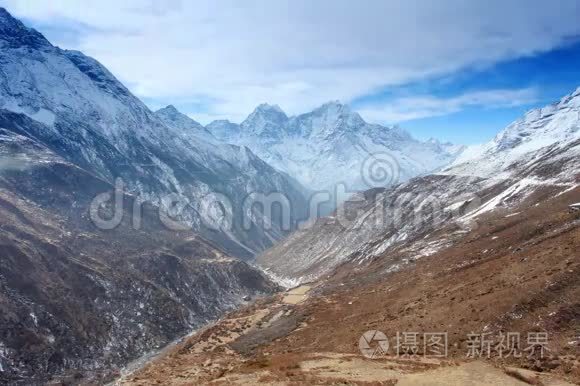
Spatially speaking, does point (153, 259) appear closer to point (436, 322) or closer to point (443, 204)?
point (436, 322)

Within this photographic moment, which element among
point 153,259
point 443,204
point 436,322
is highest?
point 443,204

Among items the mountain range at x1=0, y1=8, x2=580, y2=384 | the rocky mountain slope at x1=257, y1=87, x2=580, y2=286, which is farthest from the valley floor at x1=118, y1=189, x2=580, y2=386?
the rocky mountain slope at x1=257, y1=87, x2=580, y2=286

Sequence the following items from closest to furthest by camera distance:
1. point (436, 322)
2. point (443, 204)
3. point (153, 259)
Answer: point (436, 322) < point (153, 259) < point (443, 204)

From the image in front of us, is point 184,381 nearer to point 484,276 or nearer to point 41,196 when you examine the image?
point 484,276

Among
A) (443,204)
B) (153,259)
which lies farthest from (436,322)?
(443,204)

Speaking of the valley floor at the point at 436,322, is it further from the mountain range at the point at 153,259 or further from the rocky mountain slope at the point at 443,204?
the rocky mountain slope at the point at 443,204

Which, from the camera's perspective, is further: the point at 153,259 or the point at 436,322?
the point at 153,259

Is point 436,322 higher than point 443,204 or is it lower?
lower

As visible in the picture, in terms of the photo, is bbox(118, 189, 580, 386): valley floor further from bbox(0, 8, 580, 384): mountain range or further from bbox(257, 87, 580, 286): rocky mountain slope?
bbox(257, 87, 580, 286): rocky mountain slope

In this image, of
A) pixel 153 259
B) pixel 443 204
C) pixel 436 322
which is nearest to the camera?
pixel 436 322
